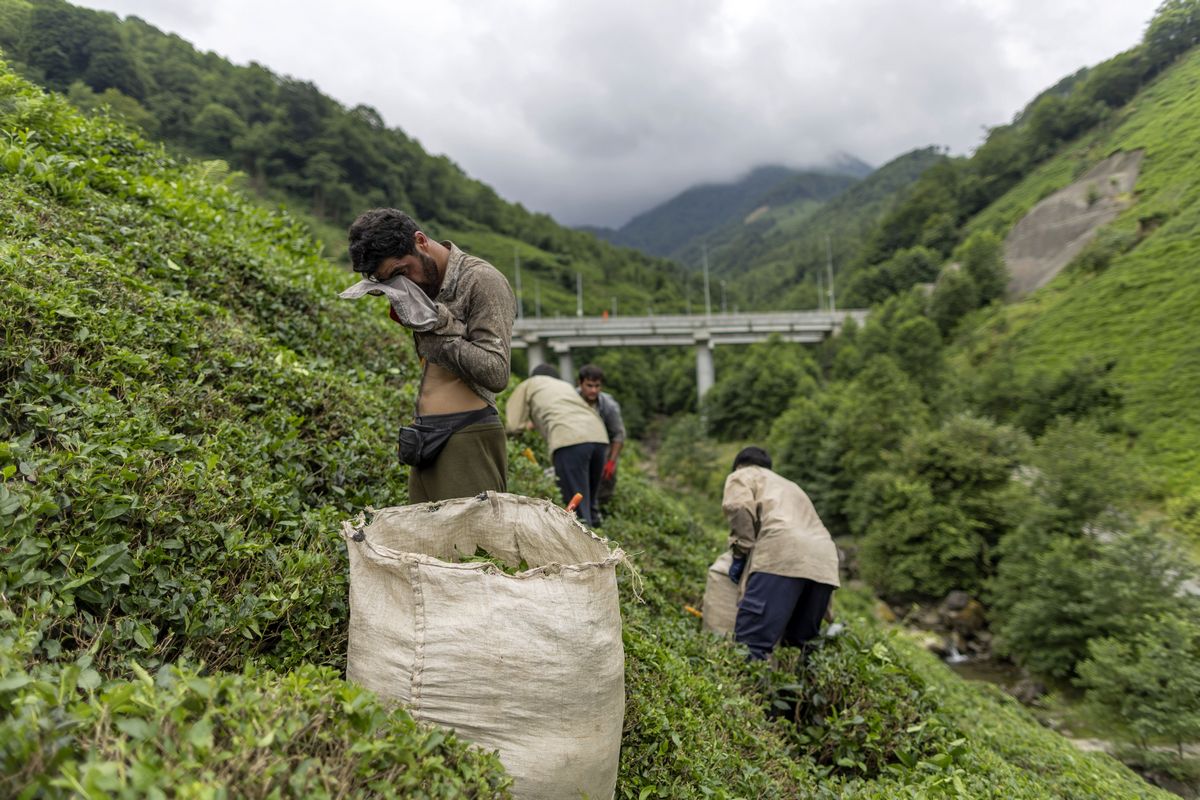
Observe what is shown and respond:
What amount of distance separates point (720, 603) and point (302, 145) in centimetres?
8419

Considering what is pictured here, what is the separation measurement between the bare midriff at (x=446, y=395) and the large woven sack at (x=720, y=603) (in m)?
2.93

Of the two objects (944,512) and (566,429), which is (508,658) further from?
(944,512)

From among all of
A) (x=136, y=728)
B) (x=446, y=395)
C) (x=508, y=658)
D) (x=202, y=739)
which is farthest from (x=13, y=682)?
(x=446, y=395)

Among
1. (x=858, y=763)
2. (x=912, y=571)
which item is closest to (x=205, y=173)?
(x=858, y=763)

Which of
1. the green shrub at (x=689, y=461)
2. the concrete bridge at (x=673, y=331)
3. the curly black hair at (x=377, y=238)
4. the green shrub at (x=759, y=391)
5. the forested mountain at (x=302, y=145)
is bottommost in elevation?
the green shrub at (x=689, y=461)

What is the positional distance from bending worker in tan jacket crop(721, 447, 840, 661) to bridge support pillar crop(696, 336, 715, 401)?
1855 inches

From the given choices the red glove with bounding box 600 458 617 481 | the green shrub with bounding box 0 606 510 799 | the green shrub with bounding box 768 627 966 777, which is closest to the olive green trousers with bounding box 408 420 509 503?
the green shrub with bounding box 0 606 510 799

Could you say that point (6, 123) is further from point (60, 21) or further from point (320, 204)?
point (320, 204)

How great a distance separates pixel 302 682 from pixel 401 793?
43cm

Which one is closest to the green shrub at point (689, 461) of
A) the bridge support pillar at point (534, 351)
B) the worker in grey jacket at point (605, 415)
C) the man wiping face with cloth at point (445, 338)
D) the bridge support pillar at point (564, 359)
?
the bridge support pillar at point (564, 359)

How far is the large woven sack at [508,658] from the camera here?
200 cm

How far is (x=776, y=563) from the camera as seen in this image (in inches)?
175

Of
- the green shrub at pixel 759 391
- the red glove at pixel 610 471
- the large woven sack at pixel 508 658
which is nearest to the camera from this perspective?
the large woven sack at pixel 508 658

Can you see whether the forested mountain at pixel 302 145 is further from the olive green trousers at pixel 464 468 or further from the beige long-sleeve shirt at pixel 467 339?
the olive green trousers at pixel 464 468
